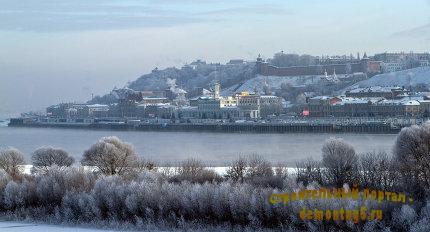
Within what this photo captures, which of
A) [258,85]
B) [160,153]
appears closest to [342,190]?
[160,153]

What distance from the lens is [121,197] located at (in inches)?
248

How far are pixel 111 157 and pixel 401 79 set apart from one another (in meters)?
30.9

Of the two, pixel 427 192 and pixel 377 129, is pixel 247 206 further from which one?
pixel 377 129

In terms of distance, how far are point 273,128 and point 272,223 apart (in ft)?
65.4

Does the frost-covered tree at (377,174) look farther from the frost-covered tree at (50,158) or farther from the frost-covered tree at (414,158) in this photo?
the frost-covered tree at (50,158)

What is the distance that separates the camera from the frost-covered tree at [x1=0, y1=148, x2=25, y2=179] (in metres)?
9.22

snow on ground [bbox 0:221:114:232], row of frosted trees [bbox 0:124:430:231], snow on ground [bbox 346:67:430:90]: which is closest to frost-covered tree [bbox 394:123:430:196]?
row of frosted trees [bbox 0:124:430:231]

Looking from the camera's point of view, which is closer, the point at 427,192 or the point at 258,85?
the point at 427,192

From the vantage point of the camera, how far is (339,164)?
741 centimetres

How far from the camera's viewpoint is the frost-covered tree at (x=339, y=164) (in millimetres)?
7070

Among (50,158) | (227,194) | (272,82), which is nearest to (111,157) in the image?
(50,158)

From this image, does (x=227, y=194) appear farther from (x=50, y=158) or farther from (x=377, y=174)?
(x=50, y=158)

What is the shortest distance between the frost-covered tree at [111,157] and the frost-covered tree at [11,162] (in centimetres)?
Result: 77

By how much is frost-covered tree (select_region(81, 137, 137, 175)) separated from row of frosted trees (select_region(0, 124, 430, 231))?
0.51 metres
